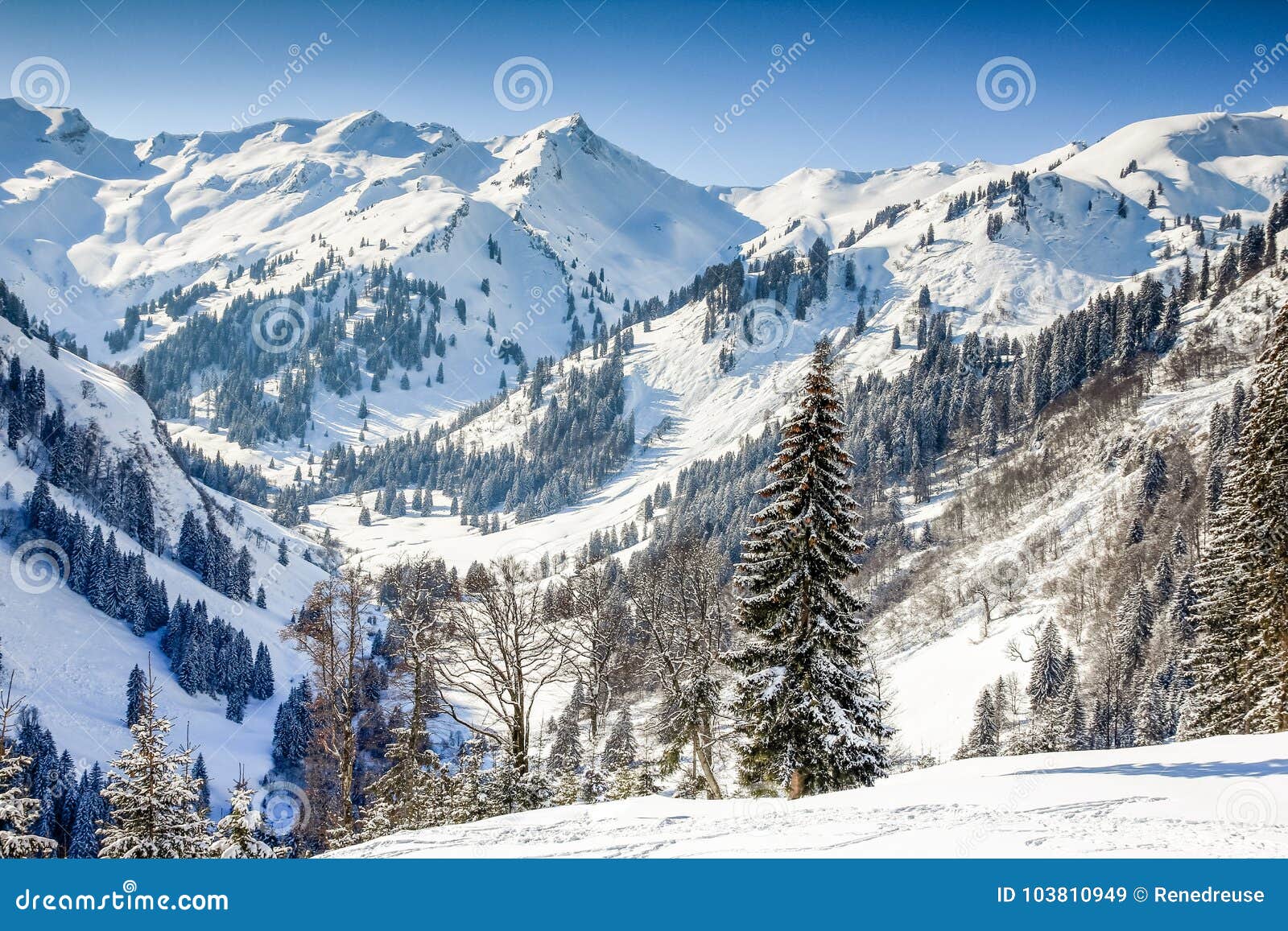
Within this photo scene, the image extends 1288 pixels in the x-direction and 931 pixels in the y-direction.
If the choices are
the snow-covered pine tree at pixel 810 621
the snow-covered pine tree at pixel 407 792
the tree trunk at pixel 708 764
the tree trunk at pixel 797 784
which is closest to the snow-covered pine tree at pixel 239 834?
the snow-covered pine tree at pixel 407 792

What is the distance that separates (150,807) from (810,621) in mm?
14842

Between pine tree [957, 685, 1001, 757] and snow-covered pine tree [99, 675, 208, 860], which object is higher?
snow-covered pine tree [99, 675, 208, 860]

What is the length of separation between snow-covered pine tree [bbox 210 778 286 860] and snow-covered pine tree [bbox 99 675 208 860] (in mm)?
471

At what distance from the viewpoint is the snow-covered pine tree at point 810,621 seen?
1930cm

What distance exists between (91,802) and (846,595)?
168 feet

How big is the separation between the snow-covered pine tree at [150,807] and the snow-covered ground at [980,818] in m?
3.58

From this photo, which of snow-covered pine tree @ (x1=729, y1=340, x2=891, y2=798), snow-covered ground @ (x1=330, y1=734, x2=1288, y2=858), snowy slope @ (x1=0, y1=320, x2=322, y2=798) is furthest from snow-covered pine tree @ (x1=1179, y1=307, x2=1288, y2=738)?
snowy slope @ (x1=0, y1=320, x2=322, y2=798)

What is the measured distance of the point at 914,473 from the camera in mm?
133875

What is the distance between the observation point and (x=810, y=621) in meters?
19.8

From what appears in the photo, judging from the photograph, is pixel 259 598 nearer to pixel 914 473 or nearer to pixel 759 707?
pixel 759 707

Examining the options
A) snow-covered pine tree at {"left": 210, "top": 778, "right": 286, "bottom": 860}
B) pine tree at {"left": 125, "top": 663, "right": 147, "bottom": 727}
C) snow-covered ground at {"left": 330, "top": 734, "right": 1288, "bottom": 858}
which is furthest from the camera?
pine tree at {"left": 125, "top": 663, "right": 147, "bottom": 727}

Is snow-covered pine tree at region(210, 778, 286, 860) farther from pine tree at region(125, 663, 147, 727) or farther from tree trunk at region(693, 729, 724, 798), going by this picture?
pine tree at region(125, 663, 147, 727)

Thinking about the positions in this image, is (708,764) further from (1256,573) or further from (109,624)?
(109,624)

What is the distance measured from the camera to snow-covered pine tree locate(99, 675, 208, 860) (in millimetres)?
13898
